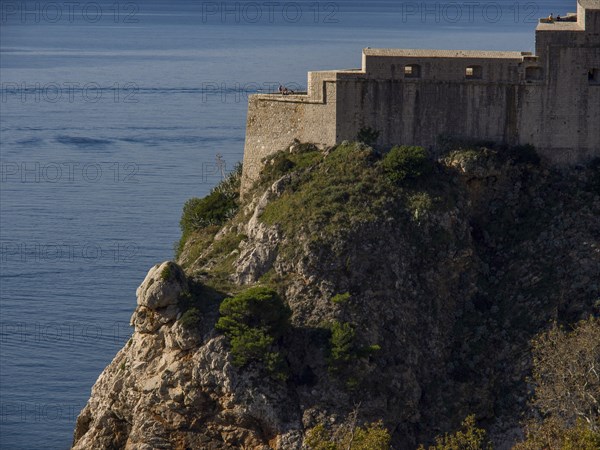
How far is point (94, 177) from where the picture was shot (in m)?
118

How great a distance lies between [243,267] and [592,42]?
1546 cm

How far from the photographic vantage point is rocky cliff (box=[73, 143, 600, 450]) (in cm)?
5744

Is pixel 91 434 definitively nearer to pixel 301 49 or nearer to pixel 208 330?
pixel 208 330

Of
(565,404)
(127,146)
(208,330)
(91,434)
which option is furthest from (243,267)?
(127,146)

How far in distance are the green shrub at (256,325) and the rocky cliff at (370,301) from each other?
1.14 feet

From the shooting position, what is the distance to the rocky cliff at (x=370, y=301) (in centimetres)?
5744

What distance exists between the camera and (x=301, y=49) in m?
182

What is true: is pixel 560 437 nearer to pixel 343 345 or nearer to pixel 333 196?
pixel 343 345

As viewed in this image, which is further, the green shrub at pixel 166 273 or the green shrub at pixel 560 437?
the green shrub at pixel 166 273

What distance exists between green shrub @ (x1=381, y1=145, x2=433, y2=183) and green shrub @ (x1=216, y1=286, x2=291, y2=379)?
7.18 meters

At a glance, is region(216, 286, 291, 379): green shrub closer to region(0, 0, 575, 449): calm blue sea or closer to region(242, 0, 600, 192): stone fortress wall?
region(242, 0, 600, 192): stone fortress wall

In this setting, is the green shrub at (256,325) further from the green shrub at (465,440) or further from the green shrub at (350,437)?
the green shrub at (465,440)

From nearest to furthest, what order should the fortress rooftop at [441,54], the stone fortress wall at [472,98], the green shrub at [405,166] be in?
the green shrub at [405,166]
the stone fortress wall at [472,98]
the fortress rooftop at [441,54]

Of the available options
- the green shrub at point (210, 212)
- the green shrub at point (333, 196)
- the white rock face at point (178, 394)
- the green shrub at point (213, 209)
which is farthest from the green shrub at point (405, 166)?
the white rock face at point (178, 394)
